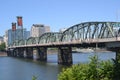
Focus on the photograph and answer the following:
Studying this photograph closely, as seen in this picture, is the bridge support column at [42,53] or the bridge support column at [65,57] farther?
the bridge support column at [42,53]

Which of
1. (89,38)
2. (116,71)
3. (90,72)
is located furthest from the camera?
(89,38)

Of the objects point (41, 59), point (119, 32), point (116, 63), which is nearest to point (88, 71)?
point (116, 63)

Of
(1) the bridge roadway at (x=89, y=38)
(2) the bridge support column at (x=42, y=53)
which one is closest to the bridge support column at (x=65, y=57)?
(1) the bridge roadway at (x=89, y=38)

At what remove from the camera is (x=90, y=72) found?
49.3 meters

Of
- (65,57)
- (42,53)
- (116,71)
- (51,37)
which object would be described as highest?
(51,37)

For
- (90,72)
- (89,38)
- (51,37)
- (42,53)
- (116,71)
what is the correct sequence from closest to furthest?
1. (90,72)
2. (116,71)
3. (89,38)
4. (51,37)
5. (42,53)

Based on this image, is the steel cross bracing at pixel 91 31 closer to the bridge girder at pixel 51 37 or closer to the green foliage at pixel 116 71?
the bridge girder at pixel 51 37

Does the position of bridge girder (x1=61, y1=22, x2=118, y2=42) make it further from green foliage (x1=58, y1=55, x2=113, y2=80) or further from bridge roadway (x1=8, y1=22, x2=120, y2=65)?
green foliage (x1=58, y1=55, x2=113, y2=80)

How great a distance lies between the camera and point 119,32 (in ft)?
279

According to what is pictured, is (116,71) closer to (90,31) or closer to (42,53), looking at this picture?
(90,31)

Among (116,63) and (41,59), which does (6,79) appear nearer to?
(116,63)

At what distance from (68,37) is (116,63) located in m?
74.5

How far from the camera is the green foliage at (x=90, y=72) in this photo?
157 ft

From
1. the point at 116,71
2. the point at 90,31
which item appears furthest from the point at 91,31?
the point at 116,71
